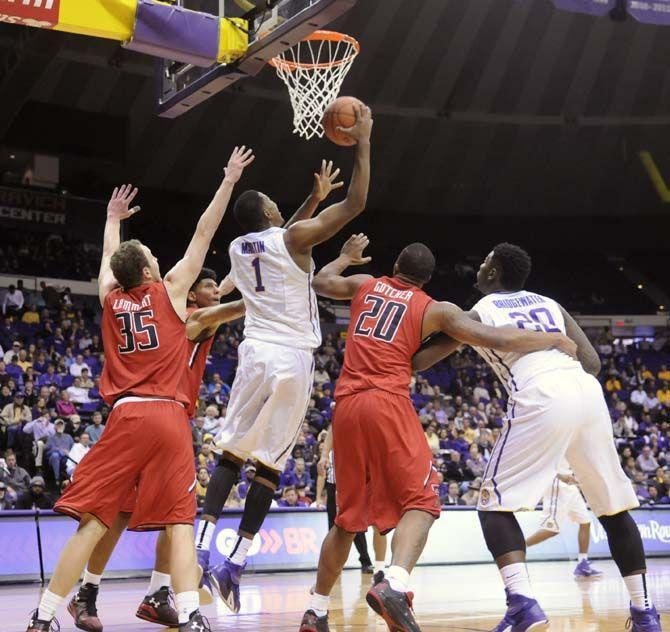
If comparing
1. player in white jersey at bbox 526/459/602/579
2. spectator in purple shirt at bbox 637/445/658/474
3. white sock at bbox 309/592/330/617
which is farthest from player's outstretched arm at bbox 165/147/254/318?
spectator in purple shirt at bbox 637/445/658/474

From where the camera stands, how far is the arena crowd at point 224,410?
1399 cm

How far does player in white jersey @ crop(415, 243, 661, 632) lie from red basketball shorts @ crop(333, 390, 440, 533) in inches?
14.9

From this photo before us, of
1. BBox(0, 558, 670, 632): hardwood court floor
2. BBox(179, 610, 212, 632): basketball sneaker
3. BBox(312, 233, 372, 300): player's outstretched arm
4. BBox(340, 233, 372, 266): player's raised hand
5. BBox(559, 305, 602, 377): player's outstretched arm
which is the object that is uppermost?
BBox(340, 233, 372, 266): player's raised hand

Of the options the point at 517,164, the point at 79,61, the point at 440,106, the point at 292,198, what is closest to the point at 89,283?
A: the point at 79,61

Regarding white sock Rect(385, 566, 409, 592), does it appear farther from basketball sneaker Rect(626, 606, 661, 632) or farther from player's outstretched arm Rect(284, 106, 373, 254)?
player's outstretched arm Rect(284, 106, 373, 254)

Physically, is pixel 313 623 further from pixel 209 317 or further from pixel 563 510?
pixel 563 510

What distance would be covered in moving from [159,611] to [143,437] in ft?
4.62

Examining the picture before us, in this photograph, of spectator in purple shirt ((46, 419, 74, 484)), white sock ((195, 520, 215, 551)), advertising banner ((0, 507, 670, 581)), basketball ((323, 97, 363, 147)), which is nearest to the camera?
basketball ((323, 97, 363, 147))

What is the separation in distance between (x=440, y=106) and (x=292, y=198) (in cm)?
585

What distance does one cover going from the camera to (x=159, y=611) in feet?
19.5

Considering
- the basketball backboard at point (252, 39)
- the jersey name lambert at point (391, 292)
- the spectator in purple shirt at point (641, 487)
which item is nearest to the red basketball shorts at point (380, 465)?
the jersey name lambert at point (391, 292)

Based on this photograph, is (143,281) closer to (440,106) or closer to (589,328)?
(440,106)

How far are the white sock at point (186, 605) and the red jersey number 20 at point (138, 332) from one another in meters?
1.38

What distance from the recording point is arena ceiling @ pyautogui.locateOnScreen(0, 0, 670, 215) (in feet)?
80.5
